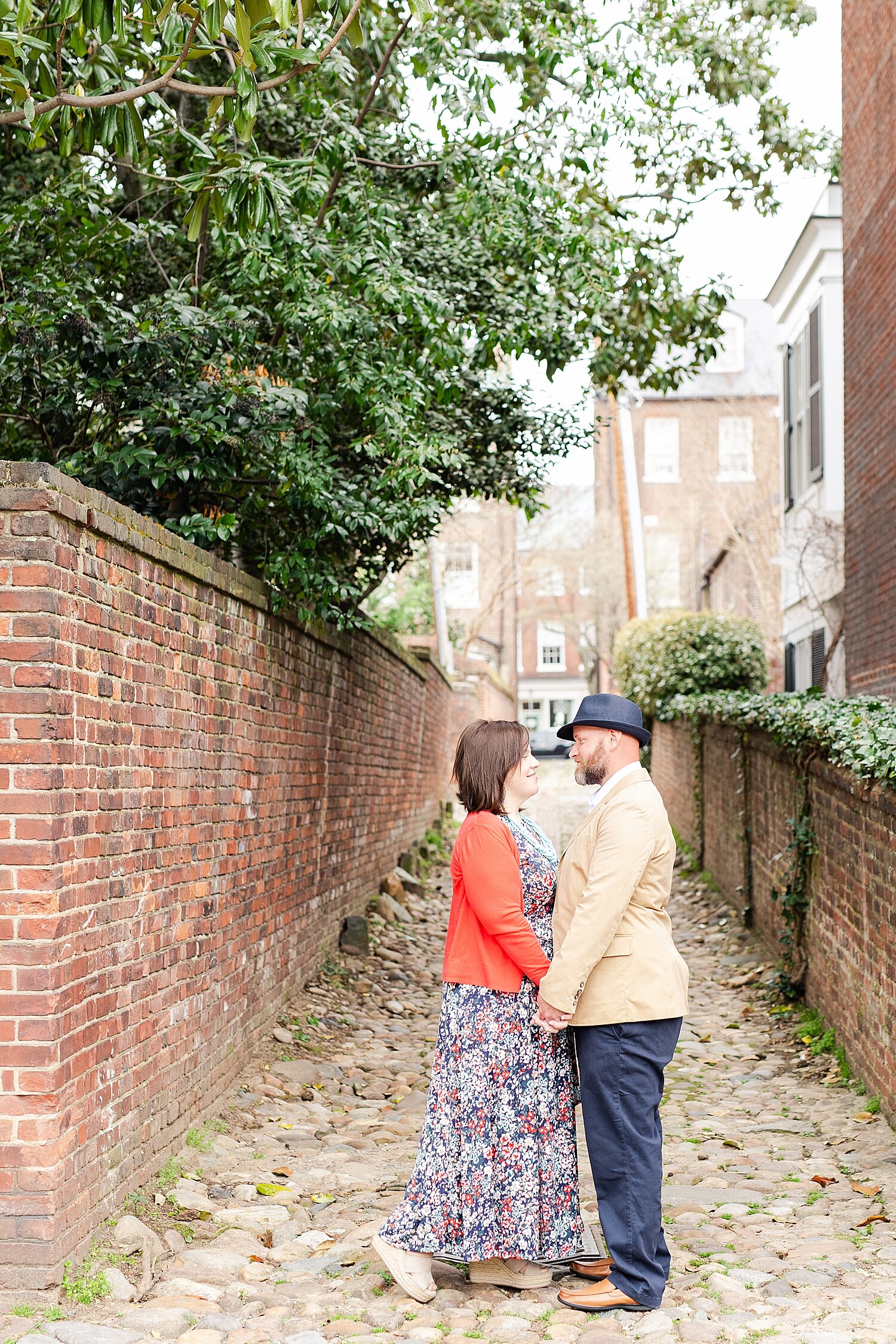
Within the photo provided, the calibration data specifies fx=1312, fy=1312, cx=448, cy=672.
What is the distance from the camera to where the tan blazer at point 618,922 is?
400cm

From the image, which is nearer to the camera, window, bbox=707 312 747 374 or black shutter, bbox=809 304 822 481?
black shutter, bbox=809 304 822 481

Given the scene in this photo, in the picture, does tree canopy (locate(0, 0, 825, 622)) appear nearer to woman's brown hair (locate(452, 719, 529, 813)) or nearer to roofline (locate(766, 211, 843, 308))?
woman's brown hair (locate(452, 719, 529, 813))

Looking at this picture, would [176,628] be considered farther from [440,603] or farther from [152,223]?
[440,603]

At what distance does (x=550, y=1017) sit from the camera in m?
4.07

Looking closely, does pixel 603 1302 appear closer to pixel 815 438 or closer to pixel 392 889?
pixel 392 889

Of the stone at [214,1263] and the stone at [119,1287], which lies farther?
the stone at [214,1263]

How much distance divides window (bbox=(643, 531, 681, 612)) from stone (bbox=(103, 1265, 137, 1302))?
39831 millimetres

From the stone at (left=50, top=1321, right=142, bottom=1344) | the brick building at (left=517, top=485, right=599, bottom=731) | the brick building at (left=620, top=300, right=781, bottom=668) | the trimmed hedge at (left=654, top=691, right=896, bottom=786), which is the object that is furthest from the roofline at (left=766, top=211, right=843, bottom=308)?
the brick building at (left=620, top=300, right=781, bottom=668)

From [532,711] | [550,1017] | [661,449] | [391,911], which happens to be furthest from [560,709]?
[550,1017]

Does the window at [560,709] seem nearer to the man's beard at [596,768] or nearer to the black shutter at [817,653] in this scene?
the black shutter at [817,653]

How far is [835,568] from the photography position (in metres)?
16.0

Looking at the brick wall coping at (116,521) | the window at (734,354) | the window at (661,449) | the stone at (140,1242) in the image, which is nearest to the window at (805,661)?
the brick wall coping at (116,521)

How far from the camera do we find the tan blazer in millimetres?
4004

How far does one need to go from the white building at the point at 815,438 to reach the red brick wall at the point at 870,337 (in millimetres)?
1661
